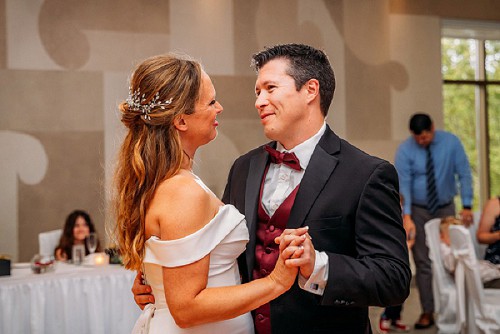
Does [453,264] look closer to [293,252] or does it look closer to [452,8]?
[293,252]

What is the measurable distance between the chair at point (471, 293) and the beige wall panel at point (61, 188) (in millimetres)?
3546

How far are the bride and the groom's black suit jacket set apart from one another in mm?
153

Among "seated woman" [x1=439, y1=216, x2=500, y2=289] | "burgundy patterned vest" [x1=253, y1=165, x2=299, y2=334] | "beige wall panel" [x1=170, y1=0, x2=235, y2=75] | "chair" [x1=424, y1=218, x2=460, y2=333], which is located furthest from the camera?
"beige wall panel" [x1=170, y1=0, x2=235, y2=75]

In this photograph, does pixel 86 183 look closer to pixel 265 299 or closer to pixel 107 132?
pixel 107 132

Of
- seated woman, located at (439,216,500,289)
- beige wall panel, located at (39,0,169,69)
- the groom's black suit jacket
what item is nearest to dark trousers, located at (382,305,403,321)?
seated woman, located at (439,216,500,289)

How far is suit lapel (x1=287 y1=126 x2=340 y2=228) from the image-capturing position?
1.99 metres

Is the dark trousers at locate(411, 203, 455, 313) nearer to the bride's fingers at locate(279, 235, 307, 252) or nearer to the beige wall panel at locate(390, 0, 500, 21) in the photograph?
the beige wall panel at locate(390, 0, 500, 21)

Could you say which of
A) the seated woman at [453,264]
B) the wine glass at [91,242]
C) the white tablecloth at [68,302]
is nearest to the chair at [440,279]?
the seated woman at [453,264]

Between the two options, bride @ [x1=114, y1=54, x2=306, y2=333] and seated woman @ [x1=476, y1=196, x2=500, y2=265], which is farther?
seated woman @ [x1=476, y1=196, x2=500, y2=265]

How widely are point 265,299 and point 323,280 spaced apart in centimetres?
17

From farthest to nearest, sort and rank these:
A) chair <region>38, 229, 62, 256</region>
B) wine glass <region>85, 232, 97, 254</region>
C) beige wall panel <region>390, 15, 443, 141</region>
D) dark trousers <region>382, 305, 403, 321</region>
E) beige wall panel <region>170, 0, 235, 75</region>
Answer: beige wall panel <region>390, 15, 443, 141</region>
beige wall panel <region>170, 0, 235, 75</region>
dark trousers <region>382, 305, 403, 321</region>
chair <region>38, 229, 62, 256</region>
wine glass <region>85, 232, 97, 254</region>

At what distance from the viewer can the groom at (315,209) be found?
6.07 ft

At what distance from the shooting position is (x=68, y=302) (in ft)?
13.8

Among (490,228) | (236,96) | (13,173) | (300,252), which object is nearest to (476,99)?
(236,96)
